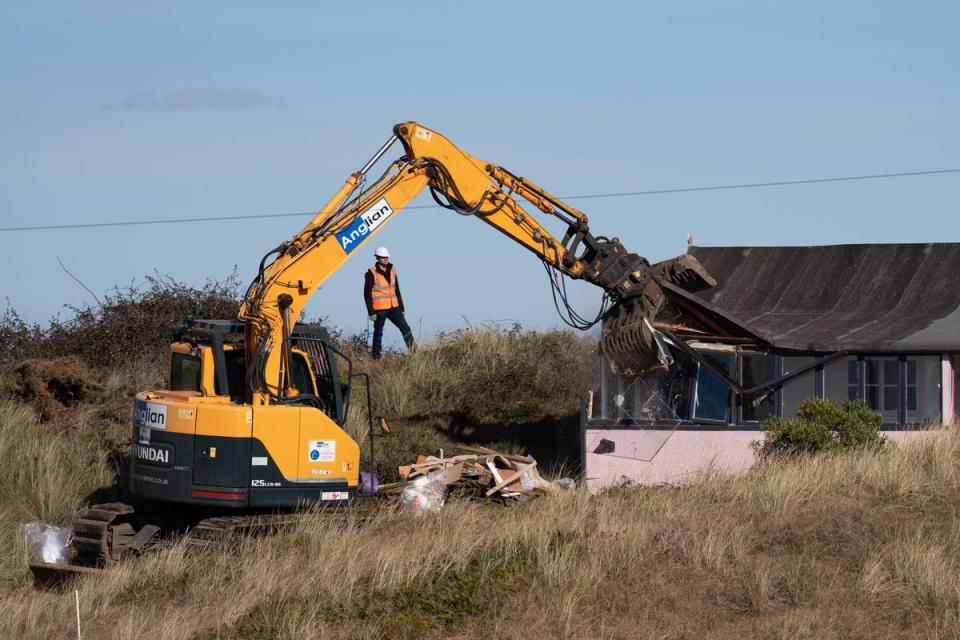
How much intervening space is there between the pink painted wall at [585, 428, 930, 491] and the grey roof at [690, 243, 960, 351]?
1533mm

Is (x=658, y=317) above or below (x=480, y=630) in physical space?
above

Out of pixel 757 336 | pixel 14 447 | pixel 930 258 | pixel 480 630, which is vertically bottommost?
pixel 480 630

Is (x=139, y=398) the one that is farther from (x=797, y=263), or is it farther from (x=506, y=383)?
(x=797, y=263)

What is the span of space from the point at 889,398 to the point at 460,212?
7.50 m

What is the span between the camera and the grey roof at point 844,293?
65.2 ft

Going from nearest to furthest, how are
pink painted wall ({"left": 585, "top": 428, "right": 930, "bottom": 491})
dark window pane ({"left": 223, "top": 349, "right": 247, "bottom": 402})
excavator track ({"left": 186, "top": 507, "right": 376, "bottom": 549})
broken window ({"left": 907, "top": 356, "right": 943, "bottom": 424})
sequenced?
excavator track ({"left": 186, "top": 507, "right": 376, "bottom": 549})
dark window pane ({"left": 223, "top": 349, "right": 247, "bottom": 402})
pink painted wall ({"left": 585, "top": 428, "right": 930, "bottom": 491})
broken window ({"left": 907, "top": 356, "right": 943, "bottom": 424})

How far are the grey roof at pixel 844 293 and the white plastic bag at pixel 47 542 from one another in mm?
9860

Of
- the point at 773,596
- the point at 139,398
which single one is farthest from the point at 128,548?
the point at 773,596

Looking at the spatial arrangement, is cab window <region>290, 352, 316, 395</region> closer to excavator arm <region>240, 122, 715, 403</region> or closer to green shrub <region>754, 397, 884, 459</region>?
excavator arm <region>240, 122, 715, 403</region>

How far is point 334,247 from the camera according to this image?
50.6ft

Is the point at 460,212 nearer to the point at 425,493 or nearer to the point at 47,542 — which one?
the point at 425,493

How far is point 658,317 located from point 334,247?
5160mm

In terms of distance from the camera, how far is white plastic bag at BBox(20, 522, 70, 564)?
16.2 meters

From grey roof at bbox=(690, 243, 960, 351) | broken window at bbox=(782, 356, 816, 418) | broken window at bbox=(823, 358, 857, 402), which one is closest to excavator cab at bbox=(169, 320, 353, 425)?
grey roof at bbox=(690, 243, 960, 351)
